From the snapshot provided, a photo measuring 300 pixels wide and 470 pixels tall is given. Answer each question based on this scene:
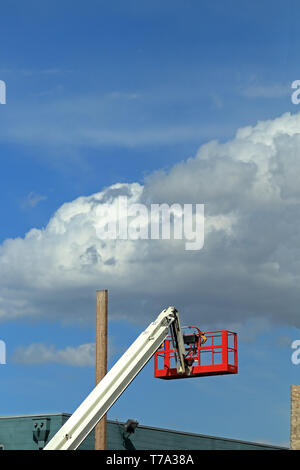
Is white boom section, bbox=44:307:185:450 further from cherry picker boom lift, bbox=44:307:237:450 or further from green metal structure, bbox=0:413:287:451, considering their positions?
green metal structure, bbox=0:413:287:451

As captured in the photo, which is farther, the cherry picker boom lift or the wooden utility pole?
the wooden utility pole

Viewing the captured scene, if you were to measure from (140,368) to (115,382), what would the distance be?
1521 mm

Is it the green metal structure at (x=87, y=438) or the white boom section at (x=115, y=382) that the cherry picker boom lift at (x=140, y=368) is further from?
the green metal structure at (x=87, y=438)

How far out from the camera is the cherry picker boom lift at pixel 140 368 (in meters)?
24.6

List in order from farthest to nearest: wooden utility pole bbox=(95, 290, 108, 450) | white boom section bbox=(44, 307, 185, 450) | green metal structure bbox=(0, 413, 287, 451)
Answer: green metal structure bbox=(0, 413, 287, 451) < wooden utility pole bbox=(95, 290, 108, 450) < white boom section bbox=(44, 307, 185, 450)

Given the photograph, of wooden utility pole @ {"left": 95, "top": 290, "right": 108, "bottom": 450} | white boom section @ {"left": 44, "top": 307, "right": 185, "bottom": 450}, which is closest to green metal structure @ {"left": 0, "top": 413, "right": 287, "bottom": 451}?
wooden utility pole @ {"left": 95, "top": 290, "right": 108, "bottom": 450}

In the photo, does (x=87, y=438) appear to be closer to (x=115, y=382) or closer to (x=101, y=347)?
(x=101, y=347)

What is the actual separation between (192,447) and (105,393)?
1785 centimetres

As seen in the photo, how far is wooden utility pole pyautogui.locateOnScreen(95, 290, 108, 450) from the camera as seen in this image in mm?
28828

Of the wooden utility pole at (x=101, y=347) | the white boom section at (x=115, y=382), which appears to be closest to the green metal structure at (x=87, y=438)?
the wooden utility pole at (x=101, y=347)

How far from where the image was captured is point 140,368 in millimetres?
27859

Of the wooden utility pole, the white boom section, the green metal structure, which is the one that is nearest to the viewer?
the white boom section
